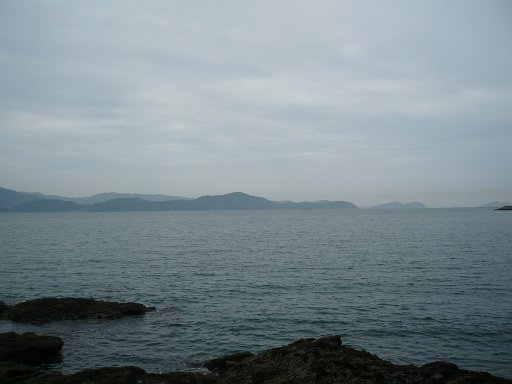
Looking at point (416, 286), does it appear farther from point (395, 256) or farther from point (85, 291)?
point (85, 291)

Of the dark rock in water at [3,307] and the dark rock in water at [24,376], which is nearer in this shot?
the dark rock in water at [24,376]

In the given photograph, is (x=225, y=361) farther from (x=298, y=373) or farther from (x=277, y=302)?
(x=277, y=302)

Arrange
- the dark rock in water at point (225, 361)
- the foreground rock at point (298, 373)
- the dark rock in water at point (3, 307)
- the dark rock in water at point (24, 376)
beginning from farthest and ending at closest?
the dark rock in water at point (3, 307)
the dark rock in water at point (225, 361)
the foreground rock at point (298, 373)
the dark rock in water at point (24, 376)

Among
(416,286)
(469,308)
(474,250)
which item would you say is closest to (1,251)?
(416,286)

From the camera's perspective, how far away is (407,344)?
31312 millimetres

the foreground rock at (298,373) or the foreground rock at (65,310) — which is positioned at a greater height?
the foreground rock at (298,373)

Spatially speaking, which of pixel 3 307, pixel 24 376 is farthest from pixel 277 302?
pixel 3 307

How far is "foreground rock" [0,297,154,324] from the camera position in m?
38.2

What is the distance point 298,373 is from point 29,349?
63.4ft

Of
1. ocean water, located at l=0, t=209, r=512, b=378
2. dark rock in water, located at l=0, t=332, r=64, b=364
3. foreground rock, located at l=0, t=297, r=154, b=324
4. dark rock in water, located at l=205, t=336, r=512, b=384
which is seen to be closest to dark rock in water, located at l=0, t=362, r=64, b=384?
dark rock in water, located at l=0, t=332, r=64, b=364

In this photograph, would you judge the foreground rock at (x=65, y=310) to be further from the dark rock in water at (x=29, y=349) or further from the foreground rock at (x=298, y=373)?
the foreground rock at (x=298, y=373)

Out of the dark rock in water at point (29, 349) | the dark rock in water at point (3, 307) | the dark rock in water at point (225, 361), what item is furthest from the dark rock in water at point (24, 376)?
the dark rock in water at point (3, 307)

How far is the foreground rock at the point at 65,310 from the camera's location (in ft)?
125

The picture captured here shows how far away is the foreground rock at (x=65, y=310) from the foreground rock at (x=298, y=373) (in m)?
13.9
